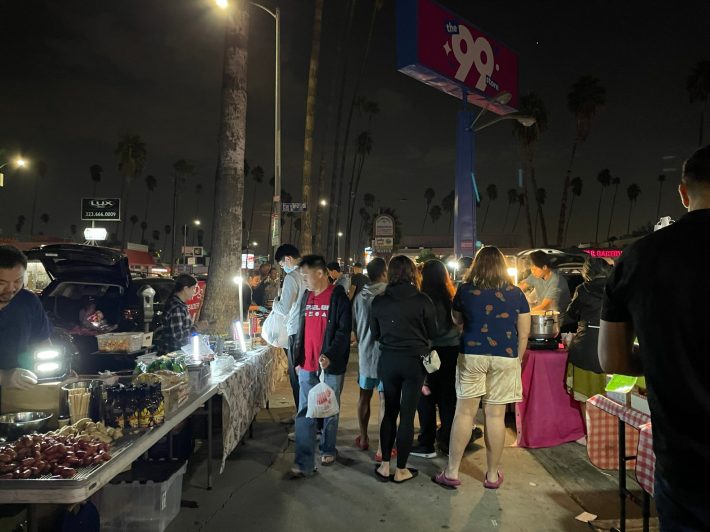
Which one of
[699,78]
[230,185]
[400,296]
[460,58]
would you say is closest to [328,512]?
[400,296]

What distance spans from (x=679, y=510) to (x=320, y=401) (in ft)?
11.8

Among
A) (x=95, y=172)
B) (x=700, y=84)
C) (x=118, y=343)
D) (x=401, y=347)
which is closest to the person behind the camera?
(x=401, y=347)

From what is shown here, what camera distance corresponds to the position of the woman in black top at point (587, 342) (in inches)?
206

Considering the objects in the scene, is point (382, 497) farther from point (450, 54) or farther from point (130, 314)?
point (450, 54)

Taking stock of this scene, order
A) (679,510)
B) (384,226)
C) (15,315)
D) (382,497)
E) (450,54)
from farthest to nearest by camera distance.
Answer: (384,226) → (450,54) → (382,497) → (15,315) → (679,510)

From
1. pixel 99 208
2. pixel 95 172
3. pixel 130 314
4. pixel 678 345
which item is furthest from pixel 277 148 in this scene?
pixel 95 172

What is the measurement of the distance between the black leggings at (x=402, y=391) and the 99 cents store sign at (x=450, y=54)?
897 centimetres

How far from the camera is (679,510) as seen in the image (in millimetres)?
1533

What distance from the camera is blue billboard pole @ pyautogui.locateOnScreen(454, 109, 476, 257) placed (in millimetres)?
12711

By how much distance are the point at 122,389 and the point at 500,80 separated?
13578mm

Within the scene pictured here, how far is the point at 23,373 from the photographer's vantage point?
3.21m

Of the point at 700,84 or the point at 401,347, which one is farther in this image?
the point at 700,84

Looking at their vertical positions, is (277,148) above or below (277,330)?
above

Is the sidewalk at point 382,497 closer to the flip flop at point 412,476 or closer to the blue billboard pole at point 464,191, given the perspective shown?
the flip flop at point 412,476
